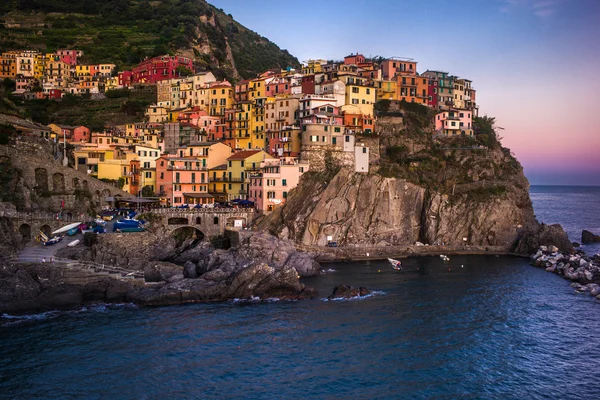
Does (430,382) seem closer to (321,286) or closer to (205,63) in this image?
(321,286)

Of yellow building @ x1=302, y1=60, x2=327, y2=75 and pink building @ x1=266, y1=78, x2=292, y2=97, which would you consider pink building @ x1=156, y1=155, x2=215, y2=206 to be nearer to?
pink building @ x1=266, y1=78, x2=292, y2=97

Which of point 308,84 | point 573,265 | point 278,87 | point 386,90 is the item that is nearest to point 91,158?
point 278,87

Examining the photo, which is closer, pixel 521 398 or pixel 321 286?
pixel 521 398

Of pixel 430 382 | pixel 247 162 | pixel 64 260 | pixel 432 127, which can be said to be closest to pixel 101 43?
pixel 247 162

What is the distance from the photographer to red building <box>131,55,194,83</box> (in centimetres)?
9669

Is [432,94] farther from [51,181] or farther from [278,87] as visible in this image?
[51,181]

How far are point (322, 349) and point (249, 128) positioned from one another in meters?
46.3

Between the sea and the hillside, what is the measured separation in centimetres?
7350

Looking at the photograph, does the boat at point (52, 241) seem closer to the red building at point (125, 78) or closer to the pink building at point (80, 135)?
the pink building at point (80, 135)

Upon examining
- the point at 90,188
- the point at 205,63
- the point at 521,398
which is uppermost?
the point at 205,63

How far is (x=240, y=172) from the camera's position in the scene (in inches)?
2613

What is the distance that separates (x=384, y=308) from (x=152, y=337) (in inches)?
639

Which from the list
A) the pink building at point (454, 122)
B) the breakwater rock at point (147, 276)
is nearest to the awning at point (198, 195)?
the breakwater rock at point (147, 276)

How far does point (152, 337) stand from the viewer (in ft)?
111
